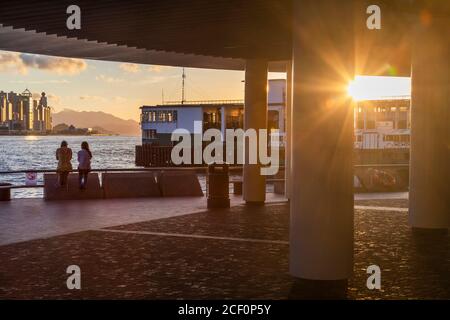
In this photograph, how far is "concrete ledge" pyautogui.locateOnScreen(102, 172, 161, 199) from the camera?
22234mm

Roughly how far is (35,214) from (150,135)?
113878 millimetres

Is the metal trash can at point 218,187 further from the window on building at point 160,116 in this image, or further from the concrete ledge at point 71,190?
the window on building at point 160,116

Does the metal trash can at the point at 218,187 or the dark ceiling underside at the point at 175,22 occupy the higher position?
the dark ceiling underside at the point at 175,22

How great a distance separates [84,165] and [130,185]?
218cm

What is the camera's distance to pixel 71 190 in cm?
2145

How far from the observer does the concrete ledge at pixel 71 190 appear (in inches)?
830

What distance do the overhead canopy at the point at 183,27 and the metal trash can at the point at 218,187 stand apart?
364 centimetres

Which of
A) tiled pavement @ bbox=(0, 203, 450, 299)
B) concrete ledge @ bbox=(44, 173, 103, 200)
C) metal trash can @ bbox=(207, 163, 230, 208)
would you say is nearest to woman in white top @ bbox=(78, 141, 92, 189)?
concrete ledge @ bbox=(44, 173, 103, 200)

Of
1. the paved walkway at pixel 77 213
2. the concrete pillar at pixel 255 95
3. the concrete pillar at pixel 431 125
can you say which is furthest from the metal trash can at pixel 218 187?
the concrete pillar at pixel 431 125

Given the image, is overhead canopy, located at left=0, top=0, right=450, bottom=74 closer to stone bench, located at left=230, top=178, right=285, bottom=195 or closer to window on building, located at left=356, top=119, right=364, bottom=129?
stone bench, located at left=230, top=178, right=285, bottom=195

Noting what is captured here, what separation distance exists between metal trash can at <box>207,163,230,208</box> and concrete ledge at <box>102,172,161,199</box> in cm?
463

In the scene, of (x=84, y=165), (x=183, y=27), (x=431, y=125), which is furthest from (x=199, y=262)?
(x=84, y=165)

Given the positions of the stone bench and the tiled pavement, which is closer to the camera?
the tiled pavement

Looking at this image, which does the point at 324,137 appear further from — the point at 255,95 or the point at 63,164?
the point at 63,164
